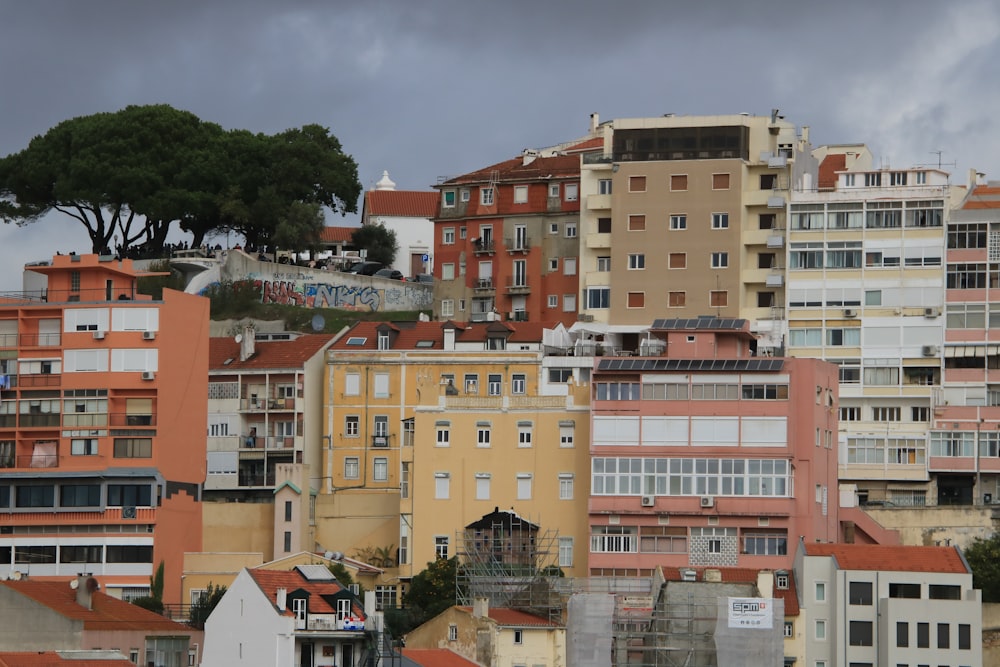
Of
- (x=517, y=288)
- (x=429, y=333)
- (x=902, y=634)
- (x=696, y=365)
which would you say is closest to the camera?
(x=902, y=634)

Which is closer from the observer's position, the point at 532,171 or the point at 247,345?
the point at 247,345

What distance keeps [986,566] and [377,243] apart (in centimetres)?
6111

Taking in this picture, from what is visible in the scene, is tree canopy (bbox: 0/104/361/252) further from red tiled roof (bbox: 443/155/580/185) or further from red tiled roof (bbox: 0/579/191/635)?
red tiled roof (bbox: 0/579/191/635)

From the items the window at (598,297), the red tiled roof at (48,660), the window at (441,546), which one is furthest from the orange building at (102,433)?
the window at (598,297)

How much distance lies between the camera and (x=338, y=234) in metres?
161

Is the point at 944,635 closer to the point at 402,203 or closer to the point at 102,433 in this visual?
the point at 102,433

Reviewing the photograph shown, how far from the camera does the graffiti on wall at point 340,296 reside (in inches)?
5221

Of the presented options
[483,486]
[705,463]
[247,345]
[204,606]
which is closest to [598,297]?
[247,345]

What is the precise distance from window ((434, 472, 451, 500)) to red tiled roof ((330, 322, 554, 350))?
12043 mm

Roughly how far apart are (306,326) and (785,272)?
26656 millimetres

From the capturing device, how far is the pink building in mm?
99750

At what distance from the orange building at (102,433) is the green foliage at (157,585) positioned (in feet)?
0.95

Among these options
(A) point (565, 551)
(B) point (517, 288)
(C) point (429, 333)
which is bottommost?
(A) point (565, 551)

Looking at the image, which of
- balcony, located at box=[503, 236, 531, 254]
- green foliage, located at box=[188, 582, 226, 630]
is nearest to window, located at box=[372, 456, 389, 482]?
green foliage, located at box=[188, 582, 226, 630]
